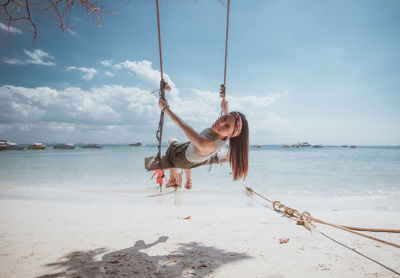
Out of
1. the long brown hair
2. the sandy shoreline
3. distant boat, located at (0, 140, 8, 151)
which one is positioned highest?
the long brown hair

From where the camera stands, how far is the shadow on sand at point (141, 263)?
1.80 m

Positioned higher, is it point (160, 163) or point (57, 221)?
point (160, 163)

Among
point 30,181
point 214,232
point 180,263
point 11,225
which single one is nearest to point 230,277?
point 180,263

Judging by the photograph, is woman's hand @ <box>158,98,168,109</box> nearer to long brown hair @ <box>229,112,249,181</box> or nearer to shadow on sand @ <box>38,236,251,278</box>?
long brown hair @ <box>229,112,249,181</box>

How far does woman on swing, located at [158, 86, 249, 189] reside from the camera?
5.89ft

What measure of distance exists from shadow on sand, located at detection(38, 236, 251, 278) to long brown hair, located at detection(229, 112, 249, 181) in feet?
3.13

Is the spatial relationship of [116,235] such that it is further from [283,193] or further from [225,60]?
[283,193]

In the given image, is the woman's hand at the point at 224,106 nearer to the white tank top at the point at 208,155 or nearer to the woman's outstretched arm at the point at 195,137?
the white tank top at the point at 208,155

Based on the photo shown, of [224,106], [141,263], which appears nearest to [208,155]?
[224,106]

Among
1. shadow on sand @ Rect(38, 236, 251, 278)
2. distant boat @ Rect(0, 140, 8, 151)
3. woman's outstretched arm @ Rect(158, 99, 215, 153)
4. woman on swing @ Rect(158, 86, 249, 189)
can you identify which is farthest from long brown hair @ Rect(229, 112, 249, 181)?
distant boat @ Rect(0, 140, 8, 151)

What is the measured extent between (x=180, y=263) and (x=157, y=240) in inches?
25.5

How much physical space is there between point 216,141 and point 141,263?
1499mm

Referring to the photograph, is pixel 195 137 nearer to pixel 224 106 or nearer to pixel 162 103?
pixel 162 103

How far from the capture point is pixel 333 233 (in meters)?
2.69
